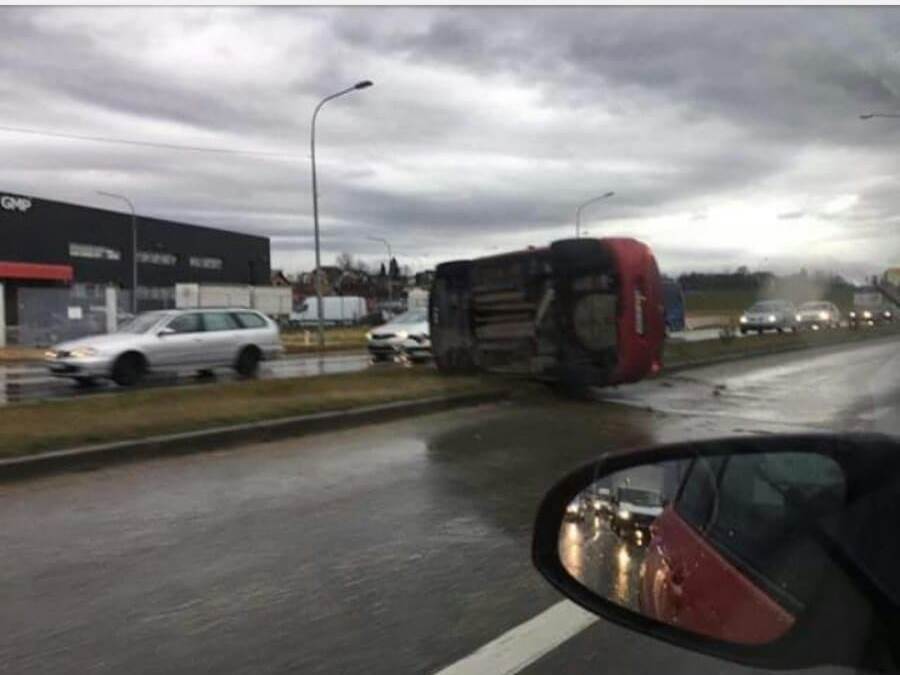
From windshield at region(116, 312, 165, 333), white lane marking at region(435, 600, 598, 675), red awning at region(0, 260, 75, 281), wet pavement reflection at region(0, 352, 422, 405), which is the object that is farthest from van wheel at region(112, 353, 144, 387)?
red awning at region(0, 260, 75, 281)

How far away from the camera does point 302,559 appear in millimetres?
5613

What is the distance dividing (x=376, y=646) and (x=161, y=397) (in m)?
9.15

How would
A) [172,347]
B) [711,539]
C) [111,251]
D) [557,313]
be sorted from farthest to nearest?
[111,251]
[172,347]
[557,313]
[711,539]

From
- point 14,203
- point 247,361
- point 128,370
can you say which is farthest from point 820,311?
point 14,203

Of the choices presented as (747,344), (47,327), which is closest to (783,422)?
(747,344)

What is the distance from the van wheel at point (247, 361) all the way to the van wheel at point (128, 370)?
269 cm

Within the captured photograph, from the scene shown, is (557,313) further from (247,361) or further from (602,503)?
(602,503)

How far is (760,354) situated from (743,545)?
2336cm

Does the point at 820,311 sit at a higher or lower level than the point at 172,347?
higher

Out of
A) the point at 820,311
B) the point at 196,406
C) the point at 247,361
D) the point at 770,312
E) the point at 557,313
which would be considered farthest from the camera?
the point at 247,361

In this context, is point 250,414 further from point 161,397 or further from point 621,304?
point 621,304

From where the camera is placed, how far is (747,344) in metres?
25.1

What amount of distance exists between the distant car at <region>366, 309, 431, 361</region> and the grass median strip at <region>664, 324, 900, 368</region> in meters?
6.20

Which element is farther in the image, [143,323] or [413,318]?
[413,318]
